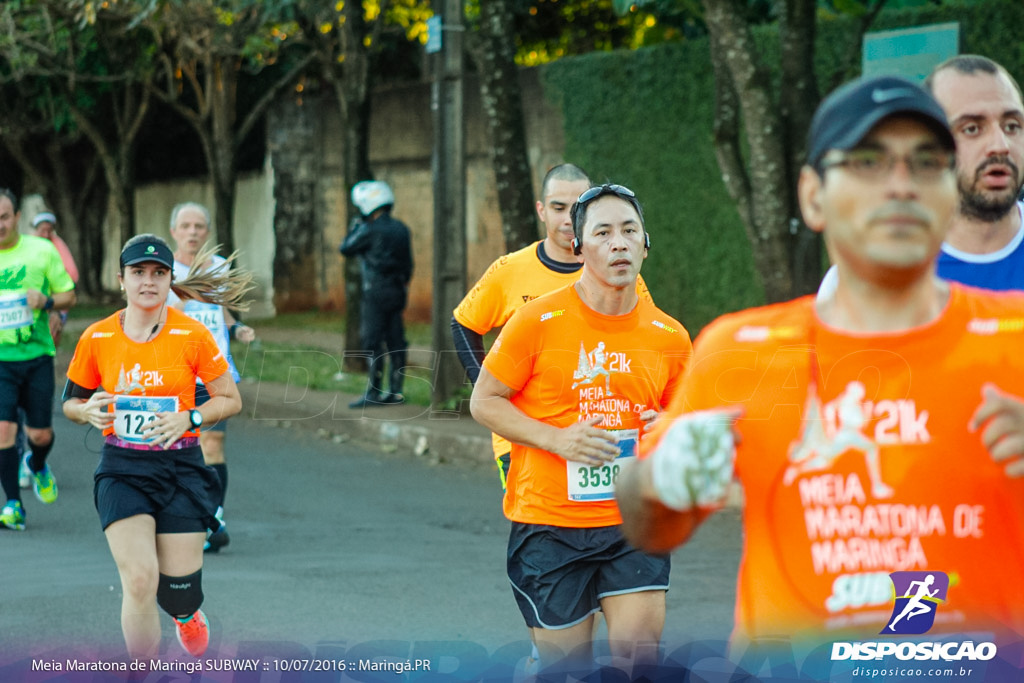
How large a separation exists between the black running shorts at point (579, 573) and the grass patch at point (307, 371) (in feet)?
28.7

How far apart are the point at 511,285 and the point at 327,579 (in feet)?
7.38

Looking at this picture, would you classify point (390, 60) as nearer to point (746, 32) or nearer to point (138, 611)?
point (746, 32)

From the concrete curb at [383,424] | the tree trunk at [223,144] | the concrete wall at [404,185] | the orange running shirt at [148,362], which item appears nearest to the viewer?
the orange running shirt at [148,362]

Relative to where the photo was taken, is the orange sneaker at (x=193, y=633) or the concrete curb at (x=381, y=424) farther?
the concrete curb at (x=381, y=424)

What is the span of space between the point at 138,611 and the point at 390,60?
19901 millimetres

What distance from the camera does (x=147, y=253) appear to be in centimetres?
565

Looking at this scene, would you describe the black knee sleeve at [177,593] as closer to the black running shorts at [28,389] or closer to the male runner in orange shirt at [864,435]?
the male runner in orange shirt at [864,435]

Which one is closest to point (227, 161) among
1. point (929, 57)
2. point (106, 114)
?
point (106, 114)

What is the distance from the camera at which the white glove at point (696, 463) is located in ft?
6.90

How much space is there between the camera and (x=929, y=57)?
830 centimetres

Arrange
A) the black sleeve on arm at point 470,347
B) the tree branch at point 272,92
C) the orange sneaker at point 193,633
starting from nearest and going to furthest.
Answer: the orange sneaker at point 193,633, the black sleeve on arm at point 470,347, the tree branch at point 272,92

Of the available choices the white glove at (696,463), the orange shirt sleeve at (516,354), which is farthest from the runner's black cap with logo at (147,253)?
the white glove at (696,463)

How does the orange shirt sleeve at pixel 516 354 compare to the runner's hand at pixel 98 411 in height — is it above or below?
above
